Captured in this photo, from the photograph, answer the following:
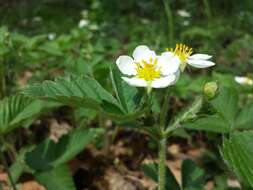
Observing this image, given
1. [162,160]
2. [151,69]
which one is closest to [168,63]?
[151,69]

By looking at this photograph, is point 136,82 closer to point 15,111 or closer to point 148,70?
point 148,70

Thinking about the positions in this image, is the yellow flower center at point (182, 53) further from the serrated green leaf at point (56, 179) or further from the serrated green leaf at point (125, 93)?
the serrated green leaf at point (56, 179)

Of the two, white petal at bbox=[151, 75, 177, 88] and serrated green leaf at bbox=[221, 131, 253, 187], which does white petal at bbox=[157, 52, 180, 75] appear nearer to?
white petal at bbox=[151, 75, 177, 88]

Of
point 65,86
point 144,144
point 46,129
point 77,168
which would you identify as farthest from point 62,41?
point 65,86

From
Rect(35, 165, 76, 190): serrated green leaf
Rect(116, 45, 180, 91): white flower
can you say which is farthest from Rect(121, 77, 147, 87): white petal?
Rect(35, 165, 76, 190): serrated green leaf

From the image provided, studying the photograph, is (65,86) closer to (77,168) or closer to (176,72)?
(176,72)

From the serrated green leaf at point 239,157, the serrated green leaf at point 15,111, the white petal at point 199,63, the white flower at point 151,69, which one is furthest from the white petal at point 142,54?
the serrated green leaf at point 15,111
